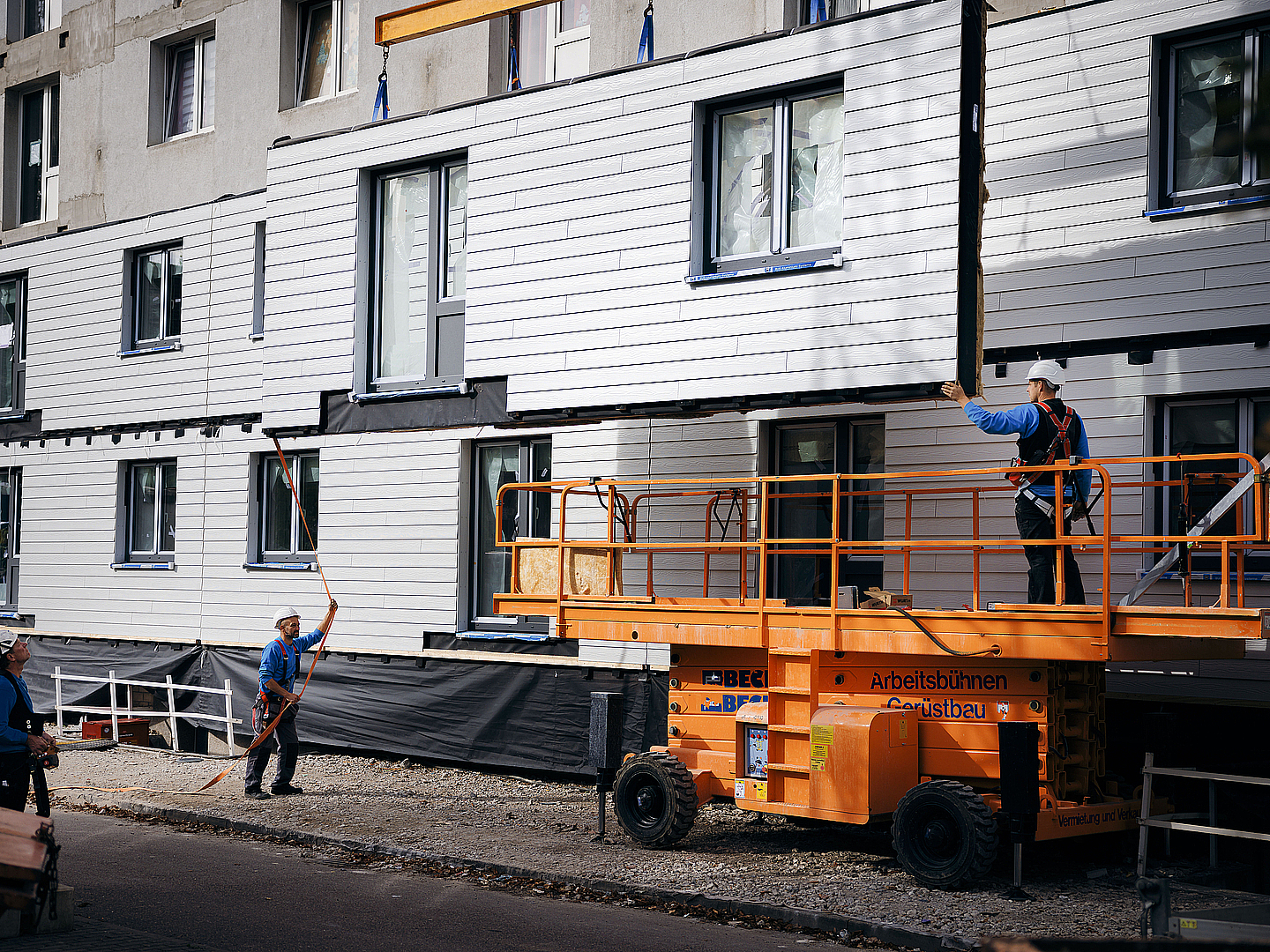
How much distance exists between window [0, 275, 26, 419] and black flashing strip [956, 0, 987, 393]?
18038 millimetres

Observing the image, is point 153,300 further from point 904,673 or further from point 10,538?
point 904,673

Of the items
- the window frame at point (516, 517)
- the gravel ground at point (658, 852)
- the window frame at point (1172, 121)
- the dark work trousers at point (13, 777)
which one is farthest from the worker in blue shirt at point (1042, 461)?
the dark work trousers at point (13, 777)

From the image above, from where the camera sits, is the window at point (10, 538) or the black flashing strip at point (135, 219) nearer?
the black flashing strip at point (135, 219)

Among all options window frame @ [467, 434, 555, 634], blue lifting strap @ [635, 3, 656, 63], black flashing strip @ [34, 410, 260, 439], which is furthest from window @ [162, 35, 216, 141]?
blue lifting strap @ [635, 3, 656, 63]

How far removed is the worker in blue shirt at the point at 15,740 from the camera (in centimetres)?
948

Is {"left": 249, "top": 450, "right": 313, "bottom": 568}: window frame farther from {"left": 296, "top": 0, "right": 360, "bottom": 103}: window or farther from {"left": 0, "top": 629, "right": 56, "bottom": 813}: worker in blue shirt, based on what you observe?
{"left": 0, "top": 629, "right": 56, "bottom": 813}: worker in blue shirt

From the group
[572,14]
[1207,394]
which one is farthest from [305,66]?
[1207,394]

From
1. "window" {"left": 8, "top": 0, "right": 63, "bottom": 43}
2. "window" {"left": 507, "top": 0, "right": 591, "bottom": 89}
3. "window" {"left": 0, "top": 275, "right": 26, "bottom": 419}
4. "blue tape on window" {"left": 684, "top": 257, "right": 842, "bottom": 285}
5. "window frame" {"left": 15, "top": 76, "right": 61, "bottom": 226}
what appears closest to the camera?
"blue tape on window" {"left": 684, "top": 257, "right": 842, "bottom": 285}

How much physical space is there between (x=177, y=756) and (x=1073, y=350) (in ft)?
40.4

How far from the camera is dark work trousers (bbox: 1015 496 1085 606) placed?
9.83 meters

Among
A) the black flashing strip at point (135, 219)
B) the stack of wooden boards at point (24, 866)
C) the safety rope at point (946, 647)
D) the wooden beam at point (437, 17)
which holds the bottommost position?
the stack of wooden boards at point (24, 866)

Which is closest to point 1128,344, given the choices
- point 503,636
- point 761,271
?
point 761,271

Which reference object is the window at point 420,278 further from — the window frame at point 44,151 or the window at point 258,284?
the window frame at point 44,151

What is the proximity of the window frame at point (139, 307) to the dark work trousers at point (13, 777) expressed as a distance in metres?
12.0
